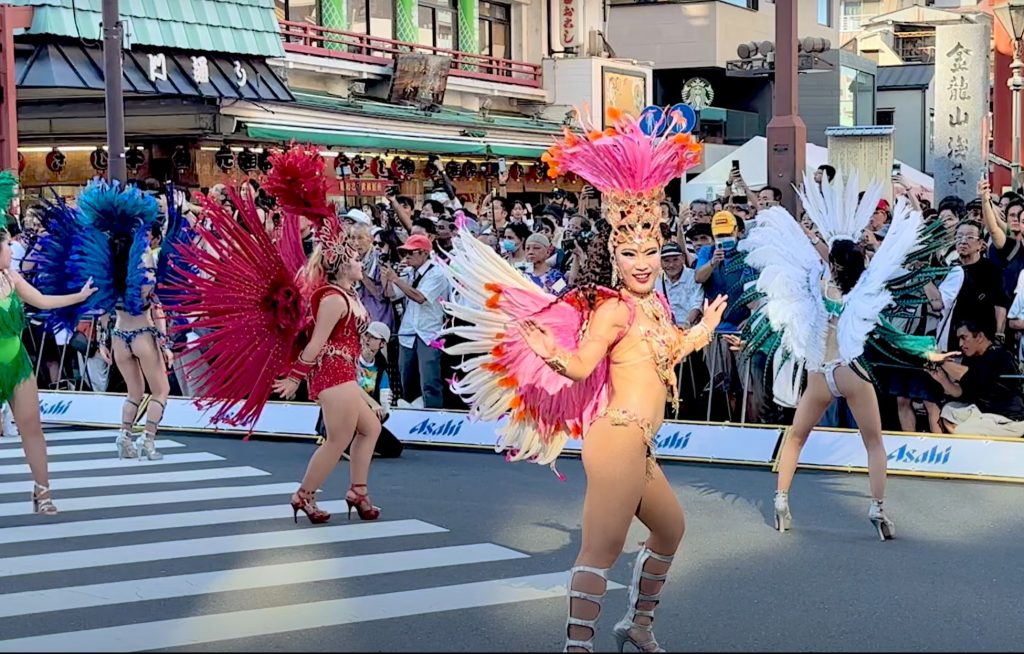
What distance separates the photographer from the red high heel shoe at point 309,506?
348 inches

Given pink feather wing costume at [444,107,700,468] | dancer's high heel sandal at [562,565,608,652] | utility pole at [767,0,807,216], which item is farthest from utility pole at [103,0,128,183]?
dancer's high heel sandal at [562,565,608,652]

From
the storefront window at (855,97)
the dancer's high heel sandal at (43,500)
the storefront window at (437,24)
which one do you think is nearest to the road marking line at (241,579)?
the dancer's high heel sandal at (43,500)

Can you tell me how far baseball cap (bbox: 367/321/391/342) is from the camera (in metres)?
12.1

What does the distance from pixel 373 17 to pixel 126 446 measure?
18375 millimetres

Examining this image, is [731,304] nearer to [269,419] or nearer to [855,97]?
[269,419]

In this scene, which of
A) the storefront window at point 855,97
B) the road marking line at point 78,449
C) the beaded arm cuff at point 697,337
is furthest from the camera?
the storefront window at point 855,97

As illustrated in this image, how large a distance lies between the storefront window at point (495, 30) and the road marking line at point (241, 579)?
25699 mm

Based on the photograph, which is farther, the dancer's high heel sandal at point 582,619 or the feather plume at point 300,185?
the feather plume at point 300,185

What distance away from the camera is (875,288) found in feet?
26.4

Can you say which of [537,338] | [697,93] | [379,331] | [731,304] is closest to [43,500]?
[379,331]

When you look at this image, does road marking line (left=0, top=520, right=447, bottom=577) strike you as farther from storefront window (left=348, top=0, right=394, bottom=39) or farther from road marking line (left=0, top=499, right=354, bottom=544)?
storefront window (left=348, top=0, right=394, bottom=39)

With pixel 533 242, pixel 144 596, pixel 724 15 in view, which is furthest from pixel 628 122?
pixel 724 15

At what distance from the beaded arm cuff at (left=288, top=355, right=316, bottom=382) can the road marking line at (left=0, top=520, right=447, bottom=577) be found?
934 millimetres

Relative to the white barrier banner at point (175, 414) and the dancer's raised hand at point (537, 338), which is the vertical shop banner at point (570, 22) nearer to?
the white barrier banner at point (175, 414)
